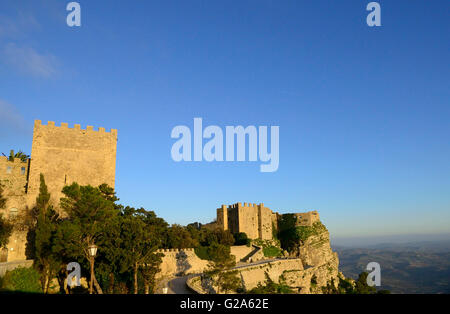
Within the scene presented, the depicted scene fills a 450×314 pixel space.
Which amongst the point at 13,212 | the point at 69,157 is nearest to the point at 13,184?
the point at 13,212

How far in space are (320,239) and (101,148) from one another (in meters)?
40.4

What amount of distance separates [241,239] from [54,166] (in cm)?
3100

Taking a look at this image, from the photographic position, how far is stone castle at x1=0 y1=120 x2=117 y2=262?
3034cm

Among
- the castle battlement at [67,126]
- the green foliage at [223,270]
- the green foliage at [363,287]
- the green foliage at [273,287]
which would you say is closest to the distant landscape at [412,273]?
the green foliage at [363,287]

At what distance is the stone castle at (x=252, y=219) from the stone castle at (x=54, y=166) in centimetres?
2708

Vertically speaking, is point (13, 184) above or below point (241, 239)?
above

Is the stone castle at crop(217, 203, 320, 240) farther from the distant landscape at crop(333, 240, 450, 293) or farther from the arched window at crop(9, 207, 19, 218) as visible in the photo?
the distant landscape at crop(333, 240, 450, 293)

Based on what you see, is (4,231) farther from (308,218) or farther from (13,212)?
(308,218)

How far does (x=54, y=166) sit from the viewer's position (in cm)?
3228

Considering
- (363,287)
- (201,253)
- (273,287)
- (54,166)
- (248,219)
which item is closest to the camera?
(54,166)

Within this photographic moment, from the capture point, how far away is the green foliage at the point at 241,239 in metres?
51.1

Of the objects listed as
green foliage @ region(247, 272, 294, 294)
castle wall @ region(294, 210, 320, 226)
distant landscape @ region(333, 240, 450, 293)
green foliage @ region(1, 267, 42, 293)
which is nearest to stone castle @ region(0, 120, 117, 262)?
green foliage @ region(1, 267, 42, 293)

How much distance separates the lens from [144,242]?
2361cm

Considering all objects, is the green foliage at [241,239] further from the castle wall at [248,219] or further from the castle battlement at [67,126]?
the castle battlement at [67,126]
